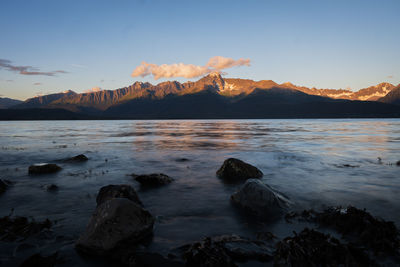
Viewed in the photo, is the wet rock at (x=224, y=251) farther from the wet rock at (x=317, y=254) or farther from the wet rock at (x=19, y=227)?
the wet rock at (x=19, y=227)

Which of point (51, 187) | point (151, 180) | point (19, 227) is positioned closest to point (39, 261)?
point (19, 227)

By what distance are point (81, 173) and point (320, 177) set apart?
647 inches

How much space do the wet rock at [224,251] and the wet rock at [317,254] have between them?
415 millimetres

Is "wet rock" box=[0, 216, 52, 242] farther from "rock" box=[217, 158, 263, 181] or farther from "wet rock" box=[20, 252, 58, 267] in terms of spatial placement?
"rock" box=[217, 158, 263, 181]

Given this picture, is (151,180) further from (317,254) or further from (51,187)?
(317,254)

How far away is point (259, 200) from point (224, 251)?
372 centimetres

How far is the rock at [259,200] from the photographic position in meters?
9.70

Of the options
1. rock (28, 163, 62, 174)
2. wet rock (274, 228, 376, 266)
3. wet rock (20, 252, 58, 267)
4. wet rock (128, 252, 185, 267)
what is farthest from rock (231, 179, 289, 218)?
rock (28, 163, 62, 174)

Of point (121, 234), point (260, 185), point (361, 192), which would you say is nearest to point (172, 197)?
point (260, 185)

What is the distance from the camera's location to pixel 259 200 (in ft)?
32.6

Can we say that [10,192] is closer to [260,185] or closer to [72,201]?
[72,201]

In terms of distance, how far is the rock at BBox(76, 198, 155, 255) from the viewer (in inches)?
265

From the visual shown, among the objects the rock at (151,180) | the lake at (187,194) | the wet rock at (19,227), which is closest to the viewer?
the wet rock at (19,227)

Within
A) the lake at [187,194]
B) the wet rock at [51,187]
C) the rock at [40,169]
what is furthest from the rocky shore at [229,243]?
the rock at [40,169]
